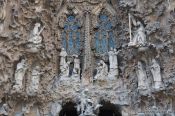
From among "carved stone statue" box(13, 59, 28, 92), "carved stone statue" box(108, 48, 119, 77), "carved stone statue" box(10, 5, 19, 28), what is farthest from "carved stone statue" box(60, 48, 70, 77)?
"carved stone statue" box(10, 5, 19, 28)

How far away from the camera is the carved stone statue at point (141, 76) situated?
27.4 feet

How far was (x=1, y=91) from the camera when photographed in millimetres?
8086

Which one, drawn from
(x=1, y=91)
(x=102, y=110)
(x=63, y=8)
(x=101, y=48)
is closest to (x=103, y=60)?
(x=101, y=48)

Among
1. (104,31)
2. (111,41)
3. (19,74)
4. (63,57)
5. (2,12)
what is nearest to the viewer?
(19,74)

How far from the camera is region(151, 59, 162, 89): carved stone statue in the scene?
8195 mm

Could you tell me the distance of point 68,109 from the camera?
30.6 feet

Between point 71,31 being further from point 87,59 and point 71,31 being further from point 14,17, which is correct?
point 14,17

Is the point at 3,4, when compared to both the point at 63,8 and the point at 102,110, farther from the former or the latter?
the point at 102,110

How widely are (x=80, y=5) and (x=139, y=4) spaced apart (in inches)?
78.5

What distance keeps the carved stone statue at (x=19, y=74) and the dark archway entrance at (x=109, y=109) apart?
215 centimetres

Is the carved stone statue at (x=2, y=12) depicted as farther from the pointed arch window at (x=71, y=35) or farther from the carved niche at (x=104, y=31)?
the carved niche at (x=104, y=31)

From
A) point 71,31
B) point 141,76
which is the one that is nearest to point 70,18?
point 71,31

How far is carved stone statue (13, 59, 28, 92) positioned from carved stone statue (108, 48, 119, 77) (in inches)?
87.9

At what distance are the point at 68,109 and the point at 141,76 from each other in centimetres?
225
